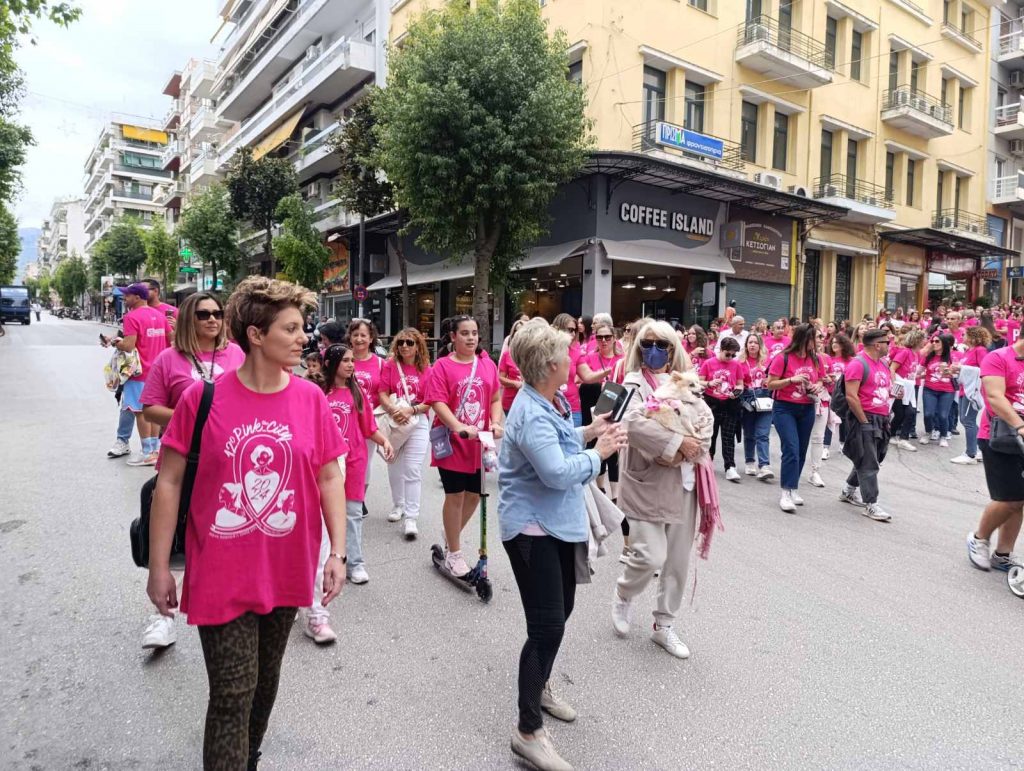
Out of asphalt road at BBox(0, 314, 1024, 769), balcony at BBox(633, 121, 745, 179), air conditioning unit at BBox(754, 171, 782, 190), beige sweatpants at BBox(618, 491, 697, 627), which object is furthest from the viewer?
air conditioning unit at BBox(754, 171, 782, 190)

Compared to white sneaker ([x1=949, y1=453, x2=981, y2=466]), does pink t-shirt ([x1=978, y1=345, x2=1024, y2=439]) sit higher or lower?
higher

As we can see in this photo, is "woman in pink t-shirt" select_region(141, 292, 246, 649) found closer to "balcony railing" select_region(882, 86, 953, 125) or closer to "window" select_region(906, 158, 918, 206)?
"balcony railing" select_region(882, 86, 953, 125)

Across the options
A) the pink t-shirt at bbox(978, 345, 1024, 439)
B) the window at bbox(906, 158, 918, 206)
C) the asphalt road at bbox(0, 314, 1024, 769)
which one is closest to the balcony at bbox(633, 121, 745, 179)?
the window at bbox(906, 158, 918, 206)

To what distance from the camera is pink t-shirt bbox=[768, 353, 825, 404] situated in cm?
628

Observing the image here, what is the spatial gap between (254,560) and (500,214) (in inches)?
567

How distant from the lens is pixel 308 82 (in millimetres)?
28656

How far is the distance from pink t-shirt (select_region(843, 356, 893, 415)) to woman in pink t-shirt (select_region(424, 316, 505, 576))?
3534mm

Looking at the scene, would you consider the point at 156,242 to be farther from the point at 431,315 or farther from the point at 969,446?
the point at 969,446

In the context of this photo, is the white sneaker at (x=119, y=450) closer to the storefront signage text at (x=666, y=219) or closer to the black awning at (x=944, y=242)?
the storefront signage text at (x=666, y=219)

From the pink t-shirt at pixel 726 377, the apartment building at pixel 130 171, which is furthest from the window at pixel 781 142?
the apartment building at pixel 130 171

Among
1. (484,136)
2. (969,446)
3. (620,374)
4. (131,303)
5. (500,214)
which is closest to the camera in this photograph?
(620,374)

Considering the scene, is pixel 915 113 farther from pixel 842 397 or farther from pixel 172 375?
pixel 172 375

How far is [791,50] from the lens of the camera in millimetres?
20078

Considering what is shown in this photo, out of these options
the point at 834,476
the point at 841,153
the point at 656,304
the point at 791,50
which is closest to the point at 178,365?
the point at 834,476
